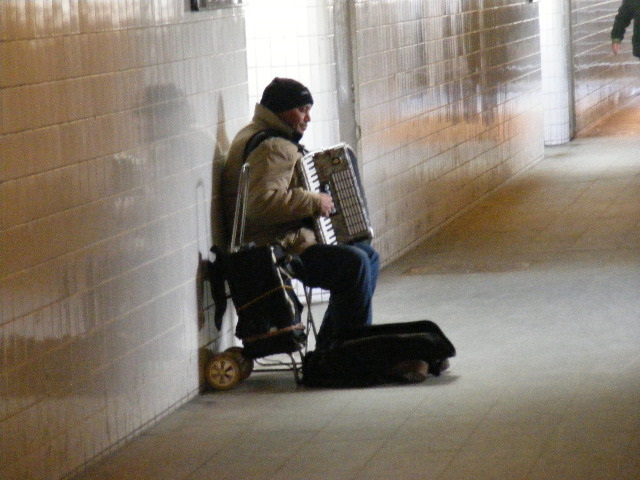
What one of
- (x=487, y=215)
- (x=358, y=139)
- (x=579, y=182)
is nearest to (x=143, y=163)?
(x=358, y=139)

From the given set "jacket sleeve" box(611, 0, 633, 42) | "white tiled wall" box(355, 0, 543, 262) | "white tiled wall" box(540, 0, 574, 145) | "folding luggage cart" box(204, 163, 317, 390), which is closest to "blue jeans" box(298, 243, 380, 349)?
"folding luggage cart" box(204, 163, 317, 390)

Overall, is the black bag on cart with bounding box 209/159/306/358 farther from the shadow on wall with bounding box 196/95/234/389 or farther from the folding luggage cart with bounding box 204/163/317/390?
the shadow on wall with bounding box 196/95/234/389

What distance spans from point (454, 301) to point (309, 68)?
1.80m

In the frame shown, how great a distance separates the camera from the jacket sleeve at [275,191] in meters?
6.82

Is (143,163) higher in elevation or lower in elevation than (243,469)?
higher

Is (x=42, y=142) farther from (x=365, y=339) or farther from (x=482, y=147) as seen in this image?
(x=482, y=147)

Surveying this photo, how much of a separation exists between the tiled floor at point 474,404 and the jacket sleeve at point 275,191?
0.87m

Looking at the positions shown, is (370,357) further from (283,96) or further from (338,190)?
(283,96)

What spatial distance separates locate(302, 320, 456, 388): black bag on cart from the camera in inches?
264

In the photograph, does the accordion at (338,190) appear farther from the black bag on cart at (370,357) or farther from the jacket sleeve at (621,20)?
the jacket sleeve at (621,20)

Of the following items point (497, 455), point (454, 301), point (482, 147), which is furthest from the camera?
point (482, 147)

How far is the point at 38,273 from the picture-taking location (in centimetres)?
505

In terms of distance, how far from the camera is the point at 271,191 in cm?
683

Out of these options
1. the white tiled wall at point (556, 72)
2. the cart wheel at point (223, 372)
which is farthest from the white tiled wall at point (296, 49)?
the white tiled wall at point (556, 72)
